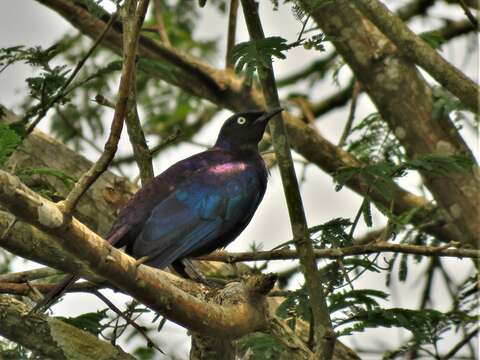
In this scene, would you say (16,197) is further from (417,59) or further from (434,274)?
(434,274)

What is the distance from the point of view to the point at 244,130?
762cm

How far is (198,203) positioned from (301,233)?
50.0 inches

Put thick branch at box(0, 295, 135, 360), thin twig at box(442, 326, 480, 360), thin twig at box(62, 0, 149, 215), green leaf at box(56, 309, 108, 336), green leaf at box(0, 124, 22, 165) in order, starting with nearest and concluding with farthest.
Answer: thin twig at box(62, 0, 149, 215), green leaf at box(0, 124, 22, 165), thick branch at box(0, 295, 135, 360), green leaf at box(56, 309, 108, 336), thin twig at box(442, 326, 480, 360)

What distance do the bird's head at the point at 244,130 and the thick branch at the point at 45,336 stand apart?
2.34 metres

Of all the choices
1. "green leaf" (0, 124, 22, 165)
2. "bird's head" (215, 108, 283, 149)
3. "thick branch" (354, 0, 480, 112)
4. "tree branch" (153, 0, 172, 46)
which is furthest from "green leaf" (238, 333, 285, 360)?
"tree branch" (153, 0, 172, 46)

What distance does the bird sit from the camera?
20.5 ft

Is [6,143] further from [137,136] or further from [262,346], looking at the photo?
[137,136]

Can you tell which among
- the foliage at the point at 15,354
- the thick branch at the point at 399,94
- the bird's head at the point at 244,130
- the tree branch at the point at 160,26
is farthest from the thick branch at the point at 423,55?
the foliage at the point at 15,354

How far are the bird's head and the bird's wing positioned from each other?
1.40 ft

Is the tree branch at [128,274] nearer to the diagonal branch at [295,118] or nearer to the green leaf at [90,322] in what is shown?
the green leaf at [90,322]

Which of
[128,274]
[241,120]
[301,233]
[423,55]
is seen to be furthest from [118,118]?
[241,120]

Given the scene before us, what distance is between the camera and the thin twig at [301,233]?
5336 millimetres

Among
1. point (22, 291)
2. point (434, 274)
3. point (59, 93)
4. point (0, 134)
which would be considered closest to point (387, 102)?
point (434, 274)

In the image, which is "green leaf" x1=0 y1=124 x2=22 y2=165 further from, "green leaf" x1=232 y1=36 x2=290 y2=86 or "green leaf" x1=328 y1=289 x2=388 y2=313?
"green leaf" x1=328 y1=289 x2=388 y2=313
